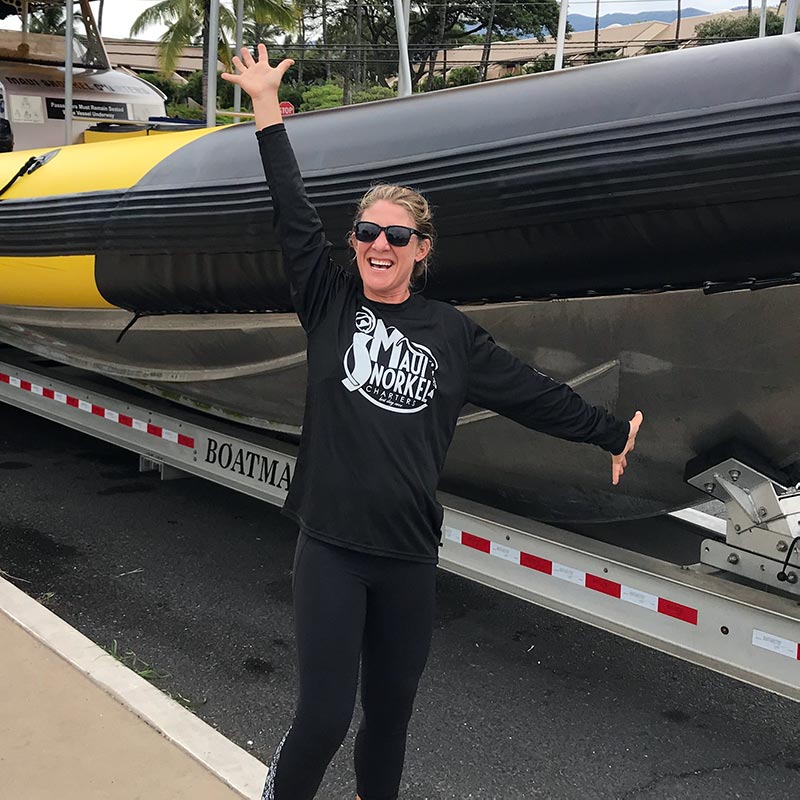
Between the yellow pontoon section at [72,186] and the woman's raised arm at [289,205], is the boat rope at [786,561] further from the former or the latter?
the yellow pontoon section at [72,186]

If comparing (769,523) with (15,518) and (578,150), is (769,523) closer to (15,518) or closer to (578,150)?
(578,150)

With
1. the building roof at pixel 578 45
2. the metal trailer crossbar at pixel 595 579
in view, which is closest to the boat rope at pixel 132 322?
the metal trailer crossbar at pixel 595 579

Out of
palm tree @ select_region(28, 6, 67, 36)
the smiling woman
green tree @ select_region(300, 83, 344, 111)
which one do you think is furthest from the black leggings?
green tree @ select_region(300, 83, 344, 111)

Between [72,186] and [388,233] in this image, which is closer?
[388,233]

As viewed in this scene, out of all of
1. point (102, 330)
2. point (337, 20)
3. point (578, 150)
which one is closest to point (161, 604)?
point (102, 330)

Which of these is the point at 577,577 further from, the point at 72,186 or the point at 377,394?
the point at 72,186

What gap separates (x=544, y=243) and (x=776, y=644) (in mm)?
1048

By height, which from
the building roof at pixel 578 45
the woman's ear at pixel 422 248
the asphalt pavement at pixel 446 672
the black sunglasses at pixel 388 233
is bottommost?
the asphalt pavement at pixel 446 672

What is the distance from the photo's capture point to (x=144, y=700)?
2.47m

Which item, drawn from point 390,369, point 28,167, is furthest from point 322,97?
point 390,369

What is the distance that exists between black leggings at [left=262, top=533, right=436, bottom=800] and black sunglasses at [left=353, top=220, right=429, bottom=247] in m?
0.55

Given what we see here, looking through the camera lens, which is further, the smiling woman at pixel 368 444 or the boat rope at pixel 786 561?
the boat rope at pixel 786 561

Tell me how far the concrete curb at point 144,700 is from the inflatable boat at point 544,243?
0.99m

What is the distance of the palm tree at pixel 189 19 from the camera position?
2373cm
